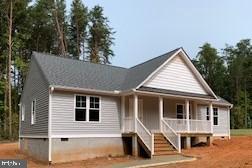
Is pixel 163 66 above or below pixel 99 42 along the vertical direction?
below

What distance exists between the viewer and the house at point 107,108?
1894 cm

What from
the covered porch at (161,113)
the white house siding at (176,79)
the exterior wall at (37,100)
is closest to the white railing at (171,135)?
the covered porch at (161,113)

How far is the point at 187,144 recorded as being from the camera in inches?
867

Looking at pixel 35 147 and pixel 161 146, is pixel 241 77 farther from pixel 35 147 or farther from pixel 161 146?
pixel 35 147

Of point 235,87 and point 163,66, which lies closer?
point 163,66

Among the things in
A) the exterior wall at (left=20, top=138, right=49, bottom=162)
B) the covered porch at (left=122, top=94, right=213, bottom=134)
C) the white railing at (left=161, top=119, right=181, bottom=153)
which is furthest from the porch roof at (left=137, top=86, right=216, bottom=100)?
the exterior wall at (left=20, top=138, right=49, bottom=162)

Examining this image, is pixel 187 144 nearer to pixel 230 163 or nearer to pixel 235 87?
pixel 230 163

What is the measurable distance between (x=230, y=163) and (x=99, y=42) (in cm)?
4319

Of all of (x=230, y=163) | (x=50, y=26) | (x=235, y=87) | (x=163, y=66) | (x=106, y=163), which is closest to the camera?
(x=230, y=163)

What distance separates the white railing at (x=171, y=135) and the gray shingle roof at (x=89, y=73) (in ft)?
9.36

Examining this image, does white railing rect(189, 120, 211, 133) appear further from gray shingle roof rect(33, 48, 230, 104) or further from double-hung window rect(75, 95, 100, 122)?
double-hung window rect(75, 95, 100, 122)

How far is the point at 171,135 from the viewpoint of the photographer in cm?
2066

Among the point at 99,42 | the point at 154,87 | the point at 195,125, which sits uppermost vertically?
the point at 99,42

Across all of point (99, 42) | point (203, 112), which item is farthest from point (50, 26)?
point (203, 112)
